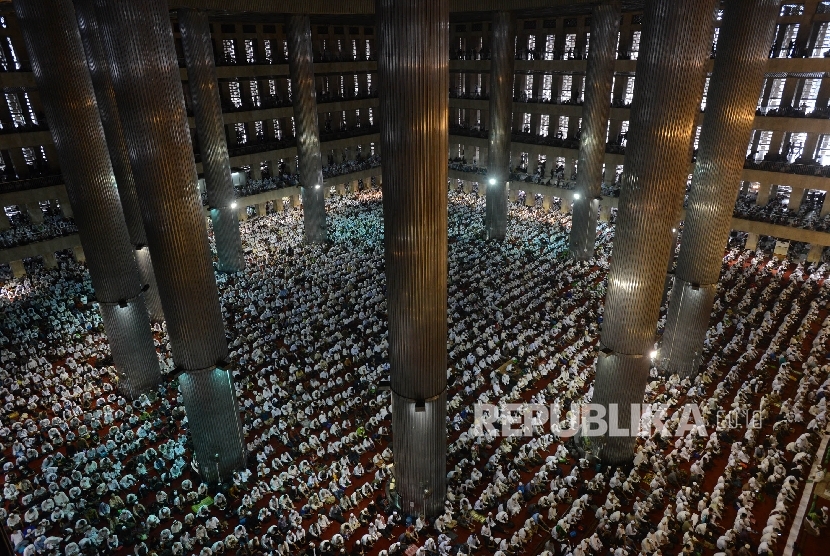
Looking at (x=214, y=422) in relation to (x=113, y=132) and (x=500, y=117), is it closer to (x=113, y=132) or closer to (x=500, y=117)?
(x=113, y=132)

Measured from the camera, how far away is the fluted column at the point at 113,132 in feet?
46.9

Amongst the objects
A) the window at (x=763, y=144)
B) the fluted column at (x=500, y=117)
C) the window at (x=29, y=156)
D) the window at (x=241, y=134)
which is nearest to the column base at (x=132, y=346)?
the window at (x=29, y=156)

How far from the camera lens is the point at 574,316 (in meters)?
20.9

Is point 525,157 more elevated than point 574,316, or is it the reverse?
point 525,157

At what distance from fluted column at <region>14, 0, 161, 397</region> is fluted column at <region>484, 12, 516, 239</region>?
18670mm

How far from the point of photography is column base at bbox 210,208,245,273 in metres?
25.3

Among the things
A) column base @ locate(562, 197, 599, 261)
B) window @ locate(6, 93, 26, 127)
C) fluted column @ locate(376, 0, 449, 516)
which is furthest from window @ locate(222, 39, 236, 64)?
fluted column @ locate(376, 0, 449, 516)

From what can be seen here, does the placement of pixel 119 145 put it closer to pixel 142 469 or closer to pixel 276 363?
pixel 276 363

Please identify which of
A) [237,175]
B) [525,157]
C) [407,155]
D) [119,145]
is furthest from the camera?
[525,157]

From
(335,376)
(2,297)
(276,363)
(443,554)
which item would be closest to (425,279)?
(443,554)

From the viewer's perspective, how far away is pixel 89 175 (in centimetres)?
1440

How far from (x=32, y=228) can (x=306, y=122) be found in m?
14.0

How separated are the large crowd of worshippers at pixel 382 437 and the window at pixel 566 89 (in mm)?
14340

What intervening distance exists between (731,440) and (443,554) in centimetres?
872
